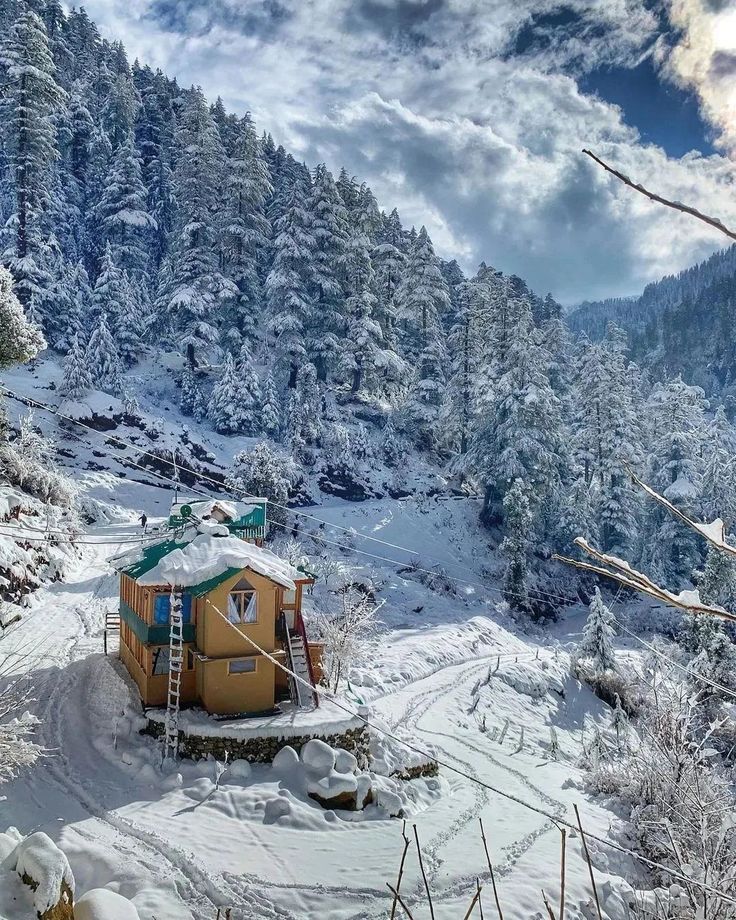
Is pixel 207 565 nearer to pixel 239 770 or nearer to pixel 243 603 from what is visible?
pixel 243 603

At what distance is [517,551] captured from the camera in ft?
101

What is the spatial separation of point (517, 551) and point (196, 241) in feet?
92.6

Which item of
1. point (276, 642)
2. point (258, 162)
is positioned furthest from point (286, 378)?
point (276, 642)

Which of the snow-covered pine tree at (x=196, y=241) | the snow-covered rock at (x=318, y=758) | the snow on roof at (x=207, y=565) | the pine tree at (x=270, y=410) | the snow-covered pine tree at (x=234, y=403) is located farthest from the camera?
the snow-covered pine tree at (x=196, y=241)

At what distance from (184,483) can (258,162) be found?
79.1 ft

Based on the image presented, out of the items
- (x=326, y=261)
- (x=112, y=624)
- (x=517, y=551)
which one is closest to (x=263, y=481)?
(x=112, y=624)

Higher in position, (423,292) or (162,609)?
(423,292)

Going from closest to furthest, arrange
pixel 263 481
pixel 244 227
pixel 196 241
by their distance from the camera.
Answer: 1. pixel 263 481
2. pixel 196 241
3. pixel 244 227

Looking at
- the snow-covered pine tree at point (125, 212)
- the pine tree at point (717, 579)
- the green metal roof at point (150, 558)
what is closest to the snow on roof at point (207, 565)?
the green metal roof at point (150, 558)

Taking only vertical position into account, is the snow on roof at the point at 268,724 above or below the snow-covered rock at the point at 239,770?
above

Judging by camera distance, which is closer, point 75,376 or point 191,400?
point 75,376

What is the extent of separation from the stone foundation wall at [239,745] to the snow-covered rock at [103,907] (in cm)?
503

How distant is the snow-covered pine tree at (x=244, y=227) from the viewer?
40.8 m

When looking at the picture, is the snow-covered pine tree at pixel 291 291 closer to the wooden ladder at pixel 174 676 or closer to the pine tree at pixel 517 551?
the pine tree at pixel 517 551
